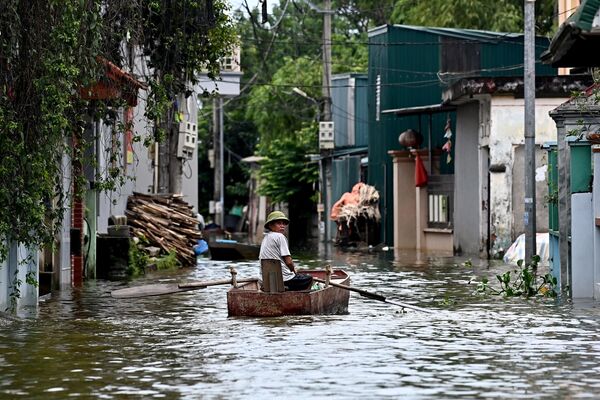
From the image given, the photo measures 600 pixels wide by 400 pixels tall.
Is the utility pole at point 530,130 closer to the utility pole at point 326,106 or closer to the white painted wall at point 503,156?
the white painted wall at point 503,156

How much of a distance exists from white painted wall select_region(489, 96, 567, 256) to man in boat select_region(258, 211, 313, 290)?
693 inches

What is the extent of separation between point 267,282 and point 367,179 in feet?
111

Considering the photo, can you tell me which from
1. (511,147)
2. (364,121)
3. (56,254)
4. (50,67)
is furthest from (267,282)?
(364,121)

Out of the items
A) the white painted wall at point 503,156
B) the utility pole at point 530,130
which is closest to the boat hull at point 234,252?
the white painted wall at point 503,156

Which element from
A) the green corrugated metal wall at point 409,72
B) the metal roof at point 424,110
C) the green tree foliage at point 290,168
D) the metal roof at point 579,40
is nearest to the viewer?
the metal roof at point 579,40

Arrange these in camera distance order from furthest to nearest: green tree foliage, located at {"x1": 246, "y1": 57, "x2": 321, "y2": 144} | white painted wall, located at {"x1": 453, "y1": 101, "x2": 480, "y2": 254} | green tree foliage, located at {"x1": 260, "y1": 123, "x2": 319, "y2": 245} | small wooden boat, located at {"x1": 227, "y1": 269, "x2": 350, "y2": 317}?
green tree foliage, located at {"x1": 246, "y1": 57, "x2": 321, "y2": 144} → green tree foliage, located at {"x1": 260, "y1": 123, "x2": 319, "y2": 245} → white painted wall, located at {"x1": 453, "y1": 101, "x2": 480, "y2": 254} → small wooden boat, located at {"x1": 227, "y1": 269, "x2": 350, "y2": 317}

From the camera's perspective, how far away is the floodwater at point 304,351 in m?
12.3

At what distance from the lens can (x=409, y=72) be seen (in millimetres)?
49000

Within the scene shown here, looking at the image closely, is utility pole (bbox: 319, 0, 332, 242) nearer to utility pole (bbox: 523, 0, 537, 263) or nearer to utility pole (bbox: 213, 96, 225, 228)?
utility pole (bbox: 213, 96, 225, 228)

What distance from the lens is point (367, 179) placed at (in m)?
53.8

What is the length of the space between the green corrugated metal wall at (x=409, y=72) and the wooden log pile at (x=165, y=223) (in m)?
11.8

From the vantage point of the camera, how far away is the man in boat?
65.6 ft

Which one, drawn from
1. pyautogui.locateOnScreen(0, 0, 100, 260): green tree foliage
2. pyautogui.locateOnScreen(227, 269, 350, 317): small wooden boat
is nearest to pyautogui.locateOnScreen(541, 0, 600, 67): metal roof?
pyautogui.locateOnScreen(227, 269, 350, 317): small wooden boat

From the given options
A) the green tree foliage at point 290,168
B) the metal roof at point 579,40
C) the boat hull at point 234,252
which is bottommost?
the boat hull at point 234,252
